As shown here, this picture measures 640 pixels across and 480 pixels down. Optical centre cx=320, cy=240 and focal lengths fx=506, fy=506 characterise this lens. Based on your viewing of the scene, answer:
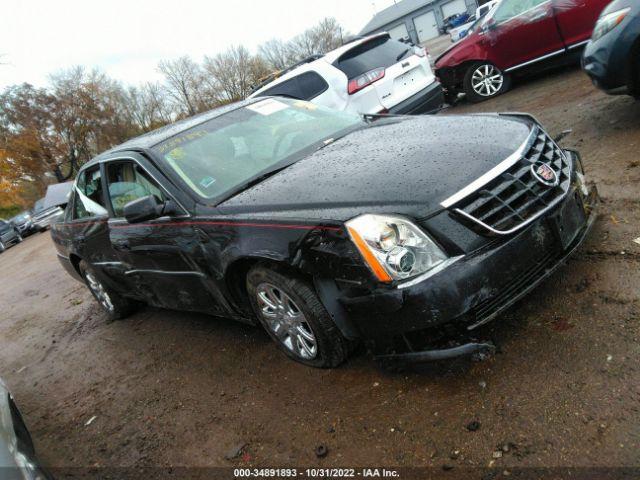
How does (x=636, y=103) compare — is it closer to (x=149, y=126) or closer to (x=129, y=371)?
(x=129, y=371)

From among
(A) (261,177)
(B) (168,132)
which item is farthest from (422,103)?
(A) (261,177)

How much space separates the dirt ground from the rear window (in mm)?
3645

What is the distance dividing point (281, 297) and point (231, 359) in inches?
41.2

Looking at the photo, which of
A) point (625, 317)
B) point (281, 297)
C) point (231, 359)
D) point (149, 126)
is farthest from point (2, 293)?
point (149, 126)

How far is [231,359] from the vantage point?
372cm

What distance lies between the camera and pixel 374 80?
24.5 feet

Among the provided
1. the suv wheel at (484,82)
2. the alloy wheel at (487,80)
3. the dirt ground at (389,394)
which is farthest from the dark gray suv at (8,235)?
the alloy wheel at (487,80)

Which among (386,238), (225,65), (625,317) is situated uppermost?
(225,65)

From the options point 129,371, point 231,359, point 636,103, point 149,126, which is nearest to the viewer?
point 231,359

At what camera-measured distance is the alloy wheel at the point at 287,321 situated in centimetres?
293

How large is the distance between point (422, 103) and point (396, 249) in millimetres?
5472

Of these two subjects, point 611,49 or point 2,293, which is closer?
point 611,49

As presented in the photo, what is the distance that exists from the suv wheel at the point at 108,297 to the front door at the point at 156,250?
93cm

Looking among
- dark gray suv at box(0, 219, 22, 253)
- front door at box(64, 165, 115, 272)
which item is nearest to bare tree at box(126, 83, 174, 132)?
dark gray suv at box(0, 219, 22, 253)
